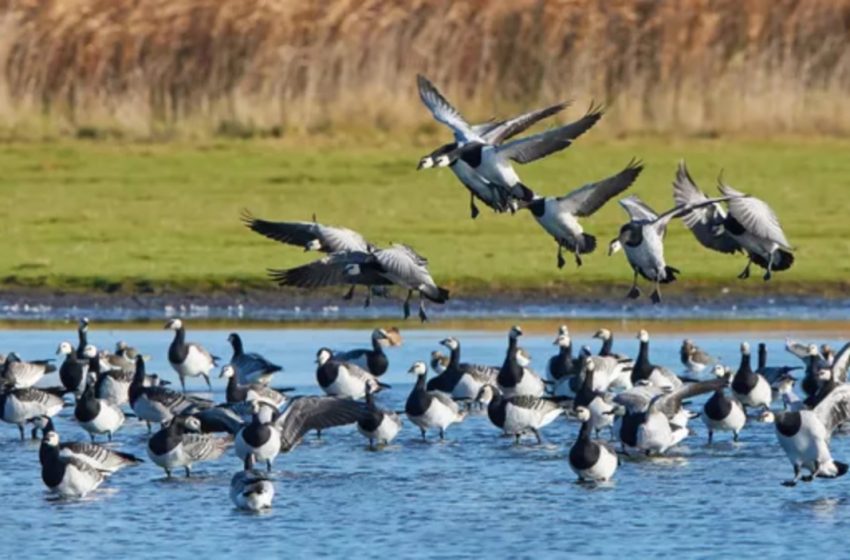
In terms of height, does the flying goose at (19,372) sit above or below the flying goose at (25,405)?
above

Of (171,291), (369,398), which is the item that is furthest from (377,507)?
(171,291)

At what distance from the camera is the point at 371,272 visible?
1795 centimetres

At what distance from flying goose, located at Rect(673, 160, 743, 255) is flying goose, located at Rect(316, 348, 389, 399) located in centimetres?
373

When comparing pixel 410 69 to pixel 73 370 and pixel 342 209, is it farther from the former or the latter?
pixel 73 370

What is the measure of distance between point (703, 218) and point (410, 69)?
20.5 meters

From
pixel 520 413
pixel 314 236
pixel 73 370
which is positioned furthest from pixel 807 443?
pixel 73 370

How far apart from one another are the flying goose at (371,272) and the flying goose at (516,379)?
295 cm

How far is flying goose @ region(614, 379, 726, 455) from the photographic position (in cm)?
1798

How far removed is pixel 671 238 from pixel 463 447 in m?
11.7

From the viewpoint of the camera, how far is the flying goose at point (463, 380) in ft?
68.4

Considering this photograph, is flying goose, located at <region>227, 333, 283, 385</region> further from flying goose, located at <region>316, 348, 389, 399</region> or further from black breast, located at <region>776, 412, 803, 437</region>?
black breast, located at <region>776, 412, 803, 437</region>

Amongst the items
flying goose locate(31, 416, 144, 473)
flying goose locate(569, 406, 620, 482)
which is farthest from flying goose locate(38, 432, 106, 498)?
flying goose locate(569, 406, 620, 482)

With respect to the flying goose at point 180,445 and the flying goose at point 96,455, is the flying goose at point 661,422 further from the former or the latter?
the flying goose at point 96,455

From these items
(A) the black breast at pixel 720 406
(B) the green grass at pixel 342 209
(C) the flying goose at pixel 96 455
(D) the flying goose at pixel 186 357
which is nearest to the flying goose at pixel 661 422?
(A) the black breast at pixel 720 406
